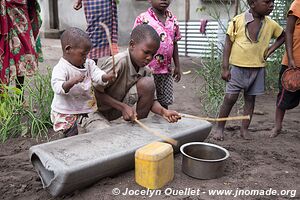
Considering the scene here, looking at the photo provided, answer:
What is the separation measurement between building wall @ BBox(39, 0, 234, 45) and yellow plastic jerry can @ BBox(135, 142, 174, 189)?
5.77 meters

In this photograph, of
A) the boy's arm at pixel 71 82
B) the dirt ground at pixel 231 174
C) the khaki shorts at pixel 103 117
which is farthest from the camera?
the khaki shorts at pixel 103 117

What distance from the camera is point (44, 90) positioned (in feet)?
10.2

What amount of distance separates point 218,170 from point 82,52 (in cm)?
117

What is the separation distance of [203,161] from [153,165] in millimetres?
325

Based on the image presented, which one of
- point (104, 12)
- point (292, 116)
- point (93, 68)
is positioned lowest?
point (292, 116)

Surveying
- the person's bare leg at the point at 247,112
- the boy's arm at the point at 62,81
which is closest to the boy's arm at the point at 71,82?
the boy's arm at the point at 62,81

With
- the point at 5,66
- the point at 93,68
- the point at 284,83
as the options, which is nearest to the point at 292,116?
the point at 284,83

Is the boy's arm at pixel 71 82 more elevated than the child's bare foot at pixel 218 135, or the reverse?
the boy's arm at pixel 71 82

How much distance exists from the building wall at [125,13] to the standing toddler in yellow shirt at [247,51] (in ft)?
14.9

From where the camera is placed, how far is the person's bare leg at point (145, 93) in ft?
8.33

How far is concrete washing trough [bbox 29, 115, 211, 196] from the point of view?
1.81m

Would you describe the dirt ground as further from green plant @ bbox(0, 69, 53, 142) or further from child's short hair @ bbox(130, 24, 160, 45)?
child's short hair @ bbox(130, 24, 160, 45)

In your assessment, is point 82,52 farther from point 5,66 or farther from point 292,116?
point 292,116

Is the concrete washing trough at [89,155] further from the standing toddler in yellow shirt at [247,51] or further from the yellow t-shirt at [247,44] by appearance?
the yellow t-shirt at [247,44]
